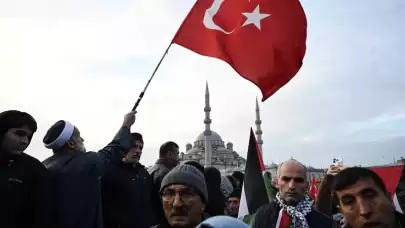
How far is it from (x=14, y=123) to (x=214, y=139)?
217 feet

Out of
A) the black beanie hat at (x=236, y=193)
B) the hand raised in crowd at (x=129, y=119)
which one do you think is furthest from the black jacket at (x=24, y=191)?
the black beanie hat at (x=236, y=193)

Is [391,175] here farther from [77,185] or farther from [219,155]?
[219,155]

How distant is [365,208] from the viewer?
1.92 m

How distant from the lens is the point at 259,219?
3.35 m

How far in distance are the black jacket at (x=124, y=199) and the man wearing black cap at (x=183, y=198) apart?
6.52 ft

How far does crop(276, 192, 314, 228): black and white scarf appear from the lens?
125 inches

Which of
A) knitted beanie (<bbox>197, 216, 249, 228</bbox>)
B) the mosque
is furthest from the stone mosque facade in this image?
knitted beanie (<bbox>197, 216, 249, 228</bbox>)

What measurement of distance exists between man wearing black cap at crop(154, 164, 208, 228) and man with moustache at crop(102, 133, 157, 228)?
1843 millimetres

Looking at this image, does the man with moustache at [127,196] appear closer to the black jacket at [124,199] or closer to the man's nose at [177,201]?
the black jacket at [124,199]

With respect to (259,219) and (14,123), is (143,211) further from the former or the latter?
(14,123)

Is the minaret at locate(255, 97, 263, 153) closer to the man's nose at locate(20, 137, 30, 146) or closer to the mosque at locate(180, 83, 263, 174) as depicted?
the mosque at locate(180, 83, 263, 174)

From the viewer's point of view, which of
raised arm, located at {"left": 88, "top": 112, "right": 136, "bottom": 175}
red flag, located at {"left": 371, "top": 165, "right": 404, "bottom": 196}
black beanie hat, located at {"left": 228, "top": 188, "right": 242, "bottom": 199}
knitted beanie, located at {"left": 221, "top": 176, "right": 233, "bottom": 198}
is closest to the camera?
Answer: raised arm, located at {"left": 88, "top": 112, "right": 136, "bottom": 175}

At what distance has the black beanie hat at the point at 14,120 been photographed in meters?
3.01

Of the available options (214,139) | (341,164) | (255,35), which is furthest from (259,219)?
(214,139)
